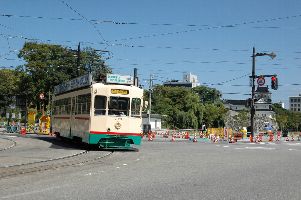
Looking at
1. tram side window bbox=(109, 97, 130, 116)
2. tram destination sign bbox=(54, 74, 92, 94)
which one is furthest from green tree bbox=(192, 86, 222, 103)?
tram side window bbox=(109, 97, 130, 116)

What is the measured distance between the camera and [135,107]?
2133 cm

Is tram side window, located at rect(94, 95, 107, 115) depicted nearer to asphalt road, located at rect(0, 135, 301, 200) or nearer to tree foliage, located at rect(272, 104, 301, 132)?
asphalt road, located at rect(0, 135, 301, 200)

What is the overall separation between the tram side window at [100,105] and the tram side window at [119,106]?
29 cm

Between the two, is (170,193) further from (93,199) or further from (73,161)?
(73,161)

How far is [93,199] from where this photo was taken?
8.30m

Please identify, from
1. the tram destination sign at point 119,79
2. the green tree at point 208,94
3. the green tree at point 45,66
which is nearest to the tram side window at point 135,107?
the tram destination sign at point 119,79

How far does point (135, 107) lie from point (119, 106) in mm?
776

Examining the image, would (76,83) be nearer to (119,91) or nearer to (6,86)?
(119,91)

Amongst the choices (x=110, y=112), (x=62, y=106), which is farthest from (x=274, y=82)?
(x=110, y=112)

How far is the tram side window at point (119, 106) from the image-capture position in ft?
68.3

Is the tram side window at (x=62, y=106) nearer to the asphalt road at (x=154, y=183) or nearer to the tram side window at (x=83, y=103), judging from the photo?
the tram side window at (x=83, y=103)

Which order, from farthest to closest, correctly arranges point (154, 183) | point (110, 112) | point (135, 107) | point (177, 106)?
point (177, 106), point (135, 107), point (110, 112), point (154, 183)

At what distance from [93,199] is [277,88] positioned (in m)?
34.7

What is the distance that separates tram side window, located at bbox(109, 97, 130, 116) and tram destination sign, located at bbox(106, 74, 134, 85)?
0.77 metres
